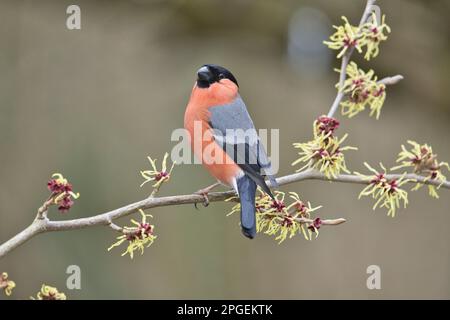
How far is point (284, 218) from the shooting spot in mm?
3223

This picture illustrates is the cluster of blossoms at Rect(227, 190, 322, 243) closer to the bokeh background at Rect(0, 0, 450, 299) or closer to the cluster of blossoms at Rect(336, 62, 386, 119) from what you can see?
the cluster of blossoms at Rect(336, 62, 386, 119)

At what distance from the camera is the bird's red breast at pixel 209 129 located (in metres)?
3.87

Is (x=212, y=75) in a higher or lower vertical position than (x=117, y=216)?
higher

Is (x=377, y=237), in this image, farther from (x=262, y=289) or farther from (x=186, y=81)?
A: (x=186, y=81)

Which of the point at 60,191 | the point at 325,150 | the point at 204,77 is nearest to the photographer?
the point at 60,191

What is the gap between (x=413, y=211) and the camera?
7.56m

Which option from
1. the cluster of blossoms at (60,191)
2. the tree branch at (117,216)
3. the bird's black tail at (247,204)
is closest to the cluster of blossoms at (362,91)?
the tree branch at (117,216)

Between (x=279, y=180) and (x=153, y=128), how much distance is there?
4449 mm

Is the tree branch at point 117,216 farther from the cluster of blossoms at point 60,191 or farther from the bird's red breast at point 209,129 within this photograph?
the bird's red breast at point 209,129

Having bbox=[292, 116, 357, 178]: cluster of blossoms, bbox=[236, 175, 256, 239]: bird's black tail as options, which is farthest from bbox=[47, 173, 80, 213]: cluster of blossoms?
bbox=[292, 116, 357, 178]: cluster of blossoms

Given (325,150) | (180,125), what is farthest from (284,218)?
(180,125)

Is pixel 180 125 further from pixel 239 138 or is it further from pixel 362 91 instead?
pixel 362 91

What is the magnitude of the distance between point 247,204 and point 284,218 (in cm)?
23

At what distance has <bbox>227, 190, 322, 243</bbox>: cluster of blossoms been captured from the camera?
3.21m
